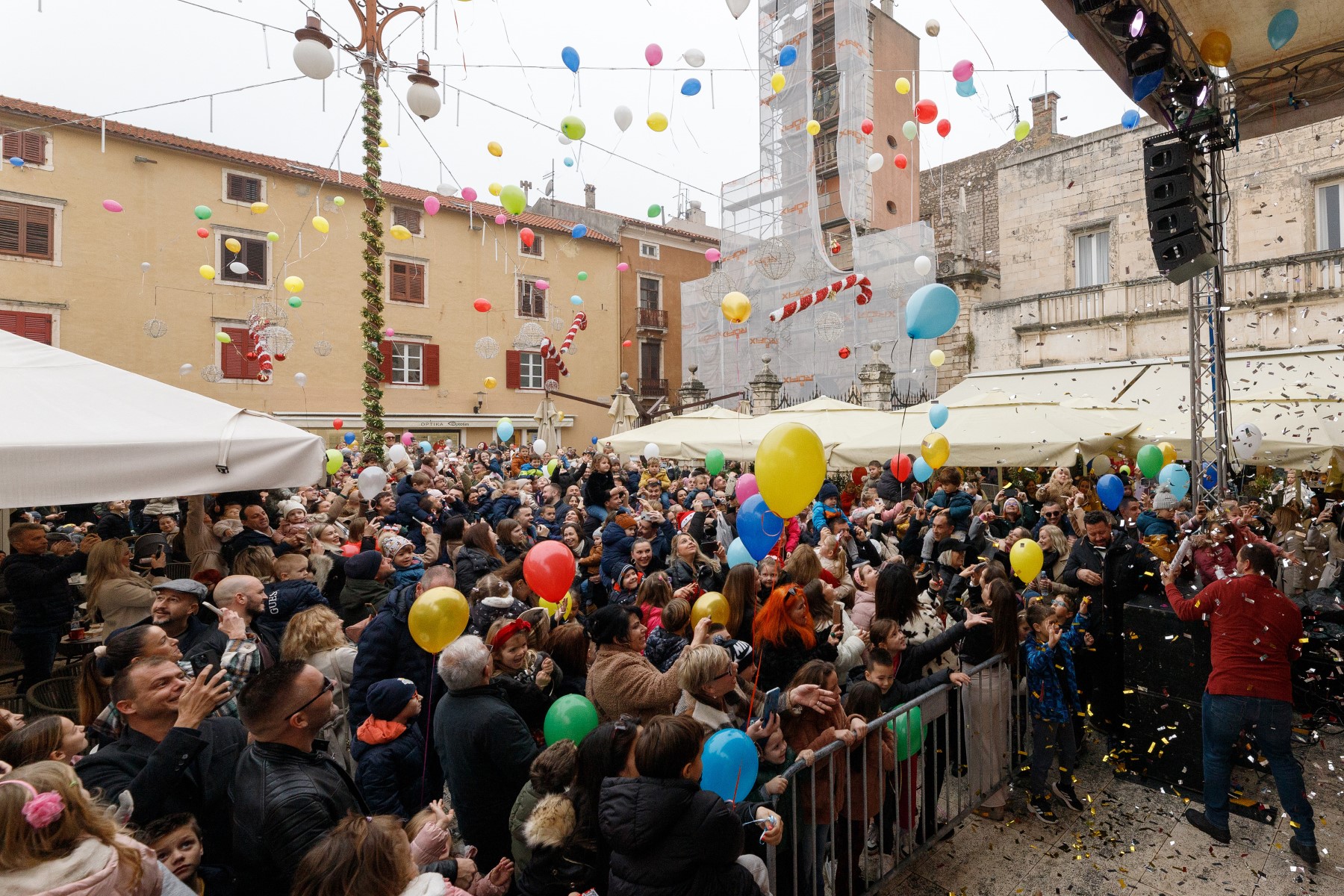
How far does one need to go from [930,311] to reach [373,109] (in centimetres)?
538

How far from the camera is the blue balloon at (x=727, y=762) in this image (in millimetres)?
2266

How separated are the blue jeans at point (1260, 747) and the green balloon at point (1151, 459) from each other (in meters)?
4.53

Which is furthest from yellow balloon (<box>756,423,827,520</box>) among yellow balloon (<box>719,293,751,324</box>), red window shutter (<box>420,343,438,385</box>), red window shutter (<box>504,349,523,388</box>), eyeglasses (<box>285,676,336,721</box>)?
red window shutter (<box>504,349,523,388</box>)

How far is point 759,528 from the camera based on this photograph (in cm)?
475

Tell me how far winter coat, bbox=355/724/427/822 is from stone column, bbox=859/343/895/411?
13839 mm

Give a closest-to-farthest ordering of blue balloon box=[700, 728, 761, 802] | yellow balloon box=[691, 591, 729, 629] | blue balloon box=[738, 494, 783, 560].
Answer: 1. blue balloon box=[700, 728, 761, 802]
2. yellow balloon box=[691, 591, 729, 629]
3. blue balloon box=[738, 494, 783, 560]

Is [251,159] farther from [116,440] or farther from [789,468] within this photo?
[789,468]

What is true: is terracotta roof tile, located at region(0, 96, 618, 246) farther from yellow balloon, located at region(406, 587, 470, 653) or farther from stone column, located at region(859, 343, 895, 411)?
yellow balloon, located at region(406, 587, 470, 653)

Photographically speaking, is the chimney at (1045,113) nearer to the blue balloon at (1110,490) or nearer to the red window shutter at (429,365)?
the blue balloon at (1110,490)

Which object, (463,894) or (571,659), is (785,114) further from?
(463,894)

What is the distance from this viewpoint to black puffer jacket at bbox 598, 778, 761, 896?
1950mm

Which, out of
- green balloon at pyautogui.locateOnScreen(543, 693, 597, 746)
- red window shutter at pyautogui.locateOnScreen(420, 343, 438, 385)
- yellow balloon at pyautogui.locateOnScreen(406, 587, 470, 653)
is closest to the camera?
green balloon at pyautogui.locateOnScreen(543, 693, 597, 746)

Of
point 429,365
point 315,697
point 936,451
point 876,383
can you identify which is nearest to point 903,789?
point 315,697

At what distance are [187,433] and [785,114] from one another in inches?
715
